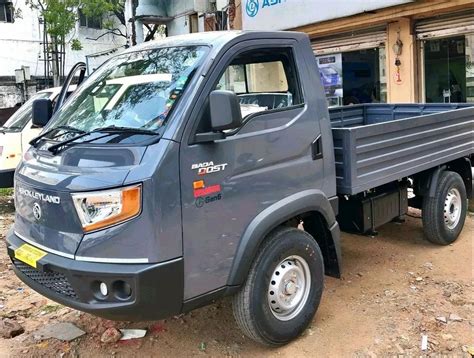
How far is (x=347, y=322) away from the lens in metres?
3.94

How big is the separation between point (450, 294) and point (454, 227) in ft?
4.79

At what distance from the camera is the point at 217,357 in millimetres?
3502

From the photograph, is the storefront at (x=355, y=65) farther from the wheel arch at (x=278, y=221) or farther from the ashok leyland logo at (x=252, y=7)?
the wheel arch at (x=278, y=221)

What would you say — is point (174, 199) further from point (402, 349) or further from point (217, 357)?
point (402, 349)

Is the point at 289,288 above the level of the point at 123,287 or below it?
below

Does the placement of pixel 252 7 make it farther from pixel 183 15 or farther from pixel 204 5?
pixel 183 15

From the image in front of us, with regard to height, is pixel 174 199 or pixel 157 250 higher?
pixel 174 199

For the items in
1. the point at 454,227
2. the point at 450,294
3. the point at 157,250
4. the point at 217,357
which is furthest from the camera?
the point at 454,227

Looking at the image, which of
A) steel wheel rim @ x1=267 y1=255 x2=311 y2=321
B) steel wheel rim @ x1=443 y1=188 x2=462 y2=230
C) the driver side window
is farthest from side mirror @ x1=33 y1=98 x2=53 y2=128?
steel wheel rim @ x1=443 y1=188 x2=462 y2=230

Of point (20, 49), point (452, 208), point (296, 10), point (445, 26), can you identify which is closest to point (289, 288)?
point (452, 208)

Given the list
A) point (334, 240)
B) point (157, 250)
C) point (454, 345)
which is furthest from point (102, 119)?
point (454, 345)

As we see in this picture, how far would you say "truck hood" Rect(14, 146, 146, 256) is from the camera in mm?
2846

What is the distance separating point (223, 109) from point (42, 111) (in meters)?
1.97

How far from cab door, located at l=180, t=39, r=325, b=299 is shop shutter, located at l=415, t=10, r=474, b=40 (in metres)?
6.35
